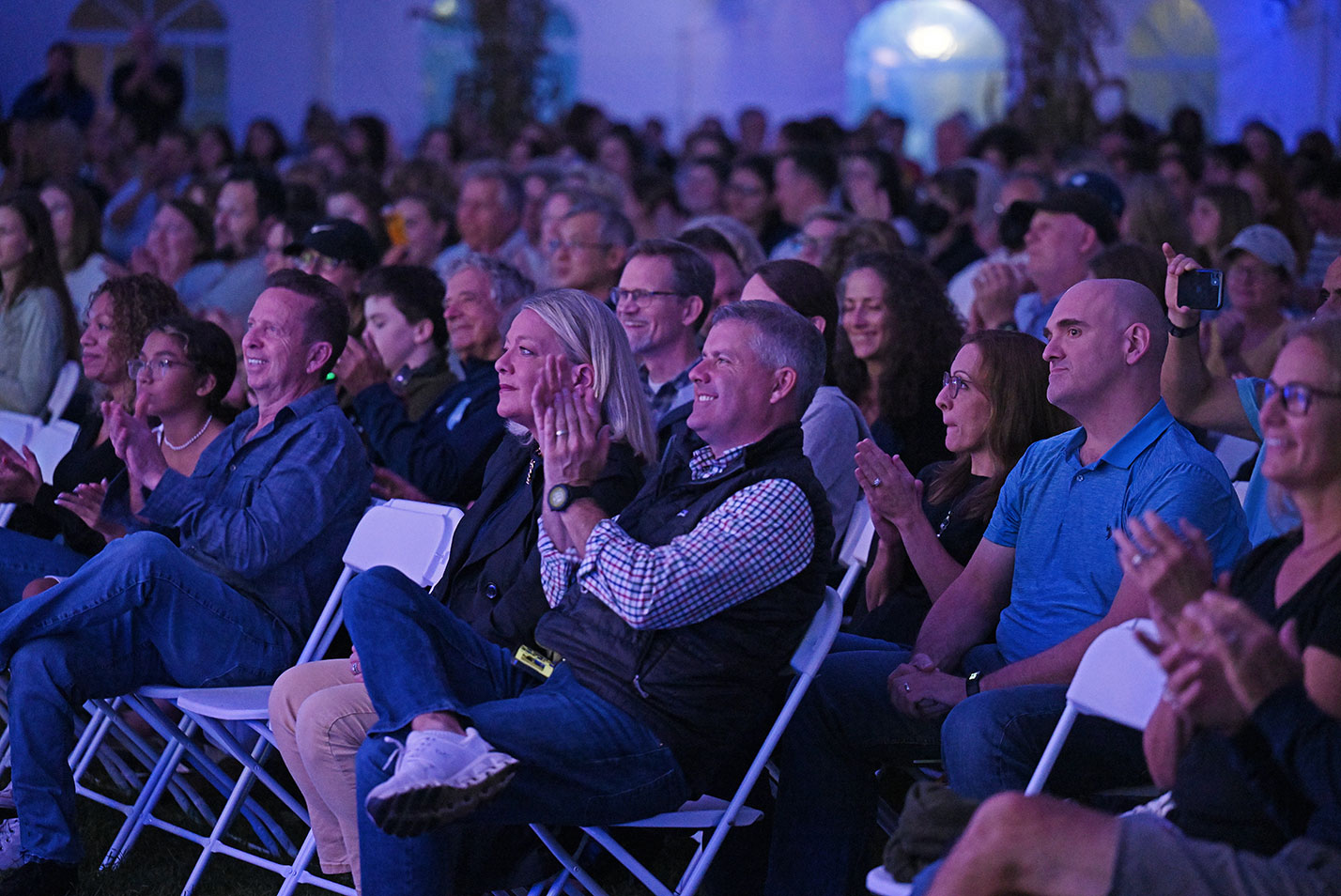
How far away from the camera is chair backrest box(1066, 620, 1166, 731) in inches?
98.7

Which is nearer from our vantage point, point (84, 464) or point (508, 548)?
point (508, 548)

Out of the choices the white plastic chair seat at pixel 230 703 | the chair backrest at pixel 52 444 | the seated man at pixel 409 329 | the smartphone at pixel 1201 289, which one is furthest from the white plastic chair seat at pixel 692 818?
the chair backrest at pixel 52 444

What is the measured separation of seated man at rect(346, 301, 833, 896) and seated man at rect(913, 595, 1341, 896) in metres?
0.75

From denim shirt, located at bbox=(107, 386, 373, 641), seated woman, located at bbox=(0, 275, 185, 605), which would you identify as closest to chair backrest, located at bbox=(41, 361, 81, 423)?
seated woman, located at bbox=(0, 275, 185, 605)

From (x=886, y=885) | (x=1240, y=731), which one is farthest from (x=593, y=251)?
(x=1240, y=731)

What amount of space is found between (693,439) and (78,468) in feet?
7.29

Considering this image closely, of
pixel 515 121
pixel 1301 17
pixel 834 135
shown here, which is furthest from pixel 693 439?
pixel 1301 17

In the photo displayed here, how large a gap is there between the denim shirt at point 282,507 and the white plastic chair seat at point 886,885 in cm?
181

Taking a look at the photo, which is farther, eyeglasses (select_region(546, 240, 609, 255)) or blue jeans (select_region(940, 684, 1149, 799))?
eyeglasses (select_region(546, 240, 609, 255))

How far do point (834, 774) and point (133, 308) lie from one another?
2692mm

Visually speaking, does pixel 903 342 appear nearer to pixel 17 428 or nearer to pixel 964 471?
pixel 964 471

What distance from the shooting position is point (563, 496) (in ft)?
9.96

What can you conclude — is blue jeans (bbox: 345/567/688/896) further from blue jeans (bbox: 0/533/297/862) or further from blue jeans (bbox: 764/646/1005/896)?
blue jeans (bbox: 0/533/297/862)

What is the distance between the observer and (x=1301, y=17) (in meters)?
15.6
